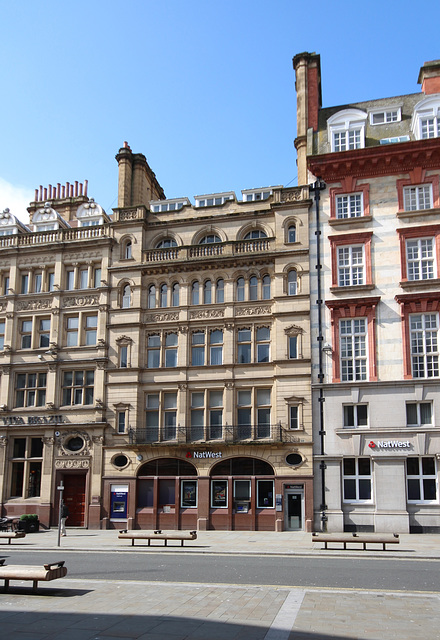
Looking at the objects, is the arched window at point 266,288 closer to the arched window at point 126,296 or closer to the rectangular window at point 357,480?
the arched window at point 126,296

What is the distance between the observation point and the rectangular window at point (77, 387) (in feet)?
120

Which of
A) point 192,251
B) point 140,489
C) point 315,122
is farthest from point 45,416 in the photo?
point 315,122

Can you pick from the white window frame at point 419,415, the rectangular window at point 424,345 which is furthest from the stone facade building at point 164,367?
the rectangular window at point 424,345

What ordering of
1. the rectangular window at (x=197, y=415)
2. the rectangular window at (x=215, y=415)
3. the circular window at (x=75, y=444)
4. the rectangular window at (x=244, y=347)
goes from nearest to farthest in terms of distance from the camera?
1. the rectangular window at (x=215, y=415)
2. the rectangular window at (x=197, y=415)
3. the rectangular window at (x=244, y=347)
4. the circular window at (x=75, y=444)

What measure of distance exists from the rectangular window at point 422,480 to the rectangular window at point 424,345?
4255 mm

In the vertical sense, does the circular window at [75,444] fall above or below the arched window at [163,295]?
below

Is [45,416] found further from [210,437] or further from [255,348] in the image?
[255,348]

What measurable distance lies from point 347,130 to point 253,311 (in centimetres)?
1160

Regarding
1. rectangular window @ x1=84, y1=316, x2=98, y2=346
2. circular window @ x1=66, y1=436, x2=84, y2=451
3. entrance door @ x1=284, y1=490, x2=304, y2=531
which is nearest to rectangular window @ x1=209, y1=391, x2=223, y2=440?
entrance door @ x1=284, y1=490, x2=304, y2=531

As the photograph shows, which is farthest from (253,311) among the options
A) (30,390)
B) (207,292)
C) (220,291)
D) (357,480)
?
(30,390)

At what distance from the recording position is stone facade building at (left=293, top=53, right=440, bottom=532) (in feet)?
100.0

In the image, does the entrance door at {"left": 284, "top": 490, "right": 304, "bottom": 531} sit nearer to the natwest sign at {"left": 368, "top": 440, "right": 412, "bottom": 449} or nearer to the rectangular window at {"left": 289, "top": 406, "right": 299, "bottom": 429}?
the rectangular window at {"left": 289, "top": 406, "right": 299, "bottom": 429}

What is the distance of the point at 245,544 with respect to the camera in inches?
1037

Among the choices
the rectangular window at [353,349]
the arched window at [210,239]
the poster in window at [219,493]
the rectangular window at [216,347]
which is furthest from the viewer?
the arched window at [210,239]
